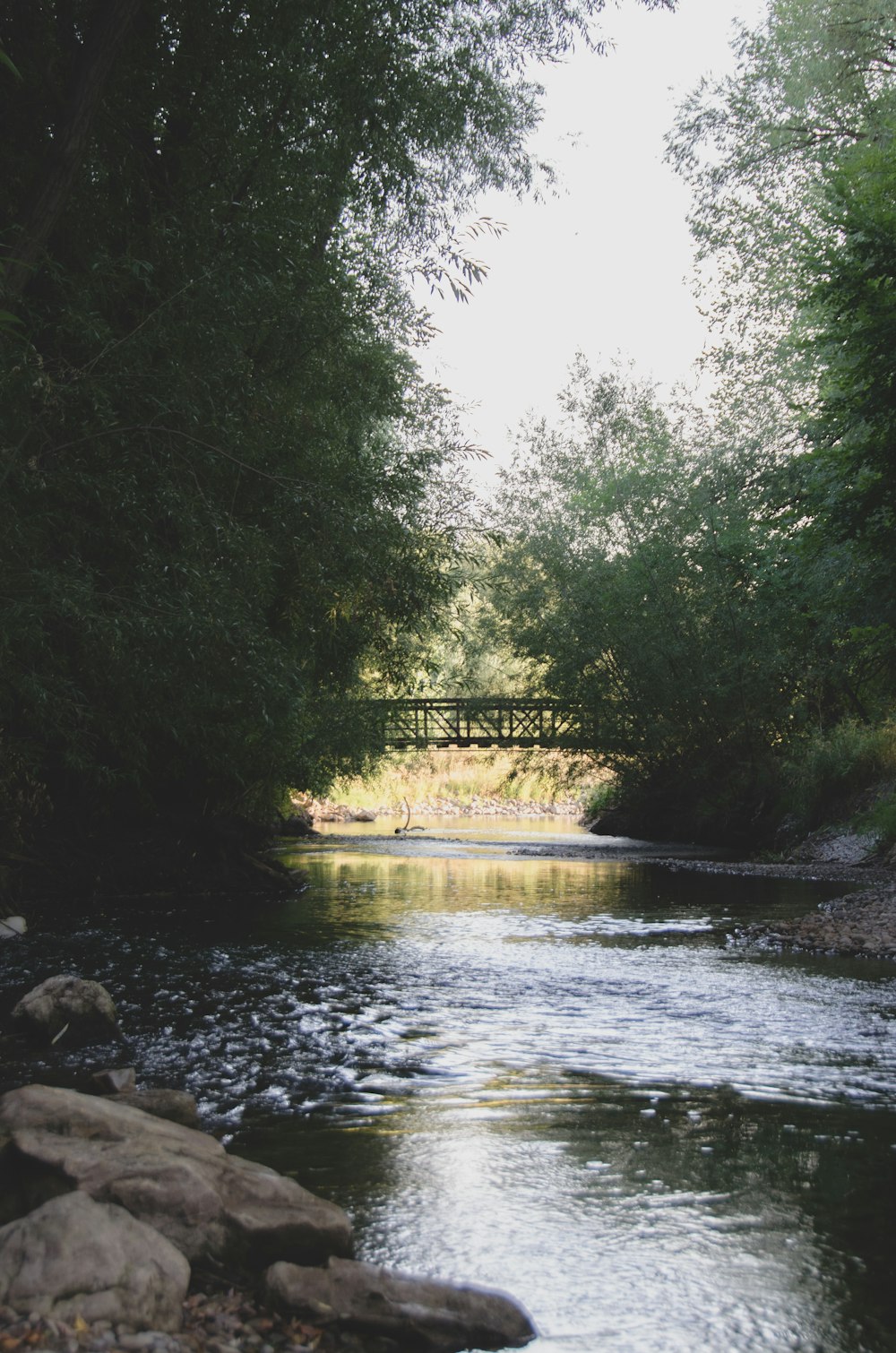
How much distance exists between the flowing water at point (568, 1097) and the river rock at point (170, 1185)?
1.32 ft

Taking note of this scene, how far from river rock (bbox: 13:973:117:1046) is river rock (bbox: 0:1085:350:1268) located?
2.62 m

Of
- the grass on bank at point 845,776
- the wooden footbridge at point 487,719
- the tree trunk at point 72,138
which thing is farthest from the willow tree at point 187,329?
the grass on bank at point 845,776

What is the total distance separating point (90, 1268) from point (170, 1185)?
0.43 metres

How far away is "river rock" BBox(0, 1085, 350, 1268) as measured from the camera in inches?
128

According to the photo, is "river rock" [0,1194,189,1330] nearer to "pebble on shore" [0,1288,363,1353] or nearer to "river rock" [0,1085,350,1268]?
"pebble on shore" [0,1288,363,1353]

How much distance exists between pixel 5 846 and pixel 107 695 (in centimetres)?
275

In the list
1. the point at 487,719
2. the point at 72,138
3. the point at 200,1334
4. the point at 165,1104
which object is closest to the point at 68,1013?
the point at 165,1104

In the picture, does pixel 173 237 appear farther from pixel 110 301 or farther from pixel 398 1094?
pixel 398 1094

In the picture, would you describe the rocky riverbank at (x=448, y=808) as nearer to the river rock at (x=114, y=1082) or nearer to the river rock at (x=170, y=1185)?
the river rock at (x=114, y=1082)

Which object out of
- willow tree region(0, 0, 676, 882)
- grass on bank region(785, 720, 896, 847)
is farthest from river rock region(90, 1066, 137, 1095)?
grass on bank region(785, 720, 896, 847)

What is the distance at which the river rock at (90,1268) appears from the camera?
2.81m

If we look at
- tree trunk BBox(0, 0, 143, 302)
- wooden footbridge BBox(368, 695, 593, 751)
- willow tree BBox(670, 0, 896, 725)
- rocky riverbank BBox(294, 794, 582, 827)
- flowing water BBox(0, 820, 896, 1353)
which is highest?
willow tree BBox(670, 0, 896, 725)

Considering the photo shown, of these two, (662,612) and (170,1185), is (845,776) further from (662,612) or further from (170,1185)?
(170,1185)

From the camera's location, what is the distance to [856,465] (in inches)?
503
